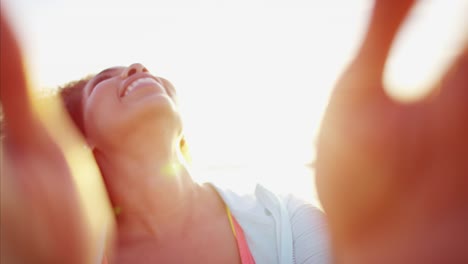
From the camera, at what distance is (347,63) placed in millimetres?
319

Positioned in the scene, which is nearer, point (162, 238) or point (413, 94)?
point (413, 94)

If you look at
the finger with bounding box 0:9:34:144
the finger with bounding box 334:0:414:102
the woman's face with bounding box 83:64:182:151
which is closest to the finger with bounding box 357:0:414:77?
the finger with bounding box 334:0:414:102

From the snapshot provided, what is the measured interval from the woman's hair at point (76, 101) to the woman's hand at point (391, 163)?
1.01 metres

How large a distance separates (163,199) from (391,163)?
2.93 feet

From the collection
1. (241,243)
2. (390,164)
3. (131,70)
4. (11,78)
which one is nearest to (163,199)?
(241,243)

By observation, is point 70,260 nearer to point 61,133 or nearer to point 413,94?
point 61,133

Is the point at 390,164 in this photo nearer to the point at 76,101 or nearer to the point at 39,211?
the point at 39,211

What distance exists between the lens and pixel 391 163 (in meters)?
0.32

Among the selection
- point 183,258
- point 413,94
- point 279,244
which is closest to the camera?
point 413,94

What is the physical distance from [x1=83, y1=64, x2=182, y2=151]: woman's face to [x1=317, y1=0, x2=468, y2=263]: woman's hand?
2.38ft

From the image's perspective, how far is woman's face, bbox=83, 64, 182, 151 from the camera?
0.99m

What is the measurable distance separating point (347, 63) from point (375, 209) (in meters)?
0.14

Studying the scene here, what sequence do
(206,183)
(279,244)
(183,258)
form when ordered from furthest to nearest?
(206,183) < (183,258) < (279,244)

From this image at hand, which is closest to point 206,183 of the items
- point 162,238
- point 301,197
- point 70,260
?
point 162,238
